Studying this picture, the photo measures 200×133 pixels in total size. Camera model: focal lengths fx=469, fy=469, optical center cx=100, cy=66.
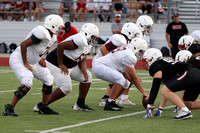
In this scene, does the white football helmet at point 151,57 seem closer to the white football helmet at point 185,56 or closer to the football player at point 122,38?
the white football helmet at point 185,56

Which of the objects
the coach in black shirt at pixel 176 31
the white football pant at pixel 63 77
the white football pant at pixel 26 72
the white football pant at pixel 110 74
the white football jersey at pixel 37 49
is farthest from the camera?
the coach in black shirt at pixel 176 31

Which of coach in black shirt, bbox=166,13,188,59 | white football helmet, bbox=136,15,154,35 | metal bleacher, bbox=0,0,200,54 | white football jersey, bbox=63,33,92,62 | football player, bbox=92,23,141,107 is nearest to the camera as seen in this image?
A: white football jersey, bbox=63,33,92,62

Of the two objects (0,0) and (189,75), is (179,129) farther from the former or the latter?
(0,0)

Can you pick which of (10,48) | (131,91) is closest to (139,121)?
(131,91)

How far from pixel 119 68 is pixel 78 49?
3.04 ft

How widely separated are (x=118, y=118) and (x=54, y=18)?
1892 mm

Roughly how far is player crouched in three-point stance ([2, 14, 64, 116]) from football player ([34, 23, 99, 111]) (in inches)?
9.0

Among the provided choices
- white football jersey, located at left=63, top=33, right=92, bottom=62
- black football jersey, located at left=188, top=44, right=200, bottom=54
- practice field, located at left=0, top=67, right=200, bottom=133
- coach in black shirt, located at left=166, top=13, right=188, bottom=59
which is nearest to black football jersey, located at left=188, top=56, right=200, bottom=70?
black football jersey, located at left=188, top=44, right=200, bottom=54

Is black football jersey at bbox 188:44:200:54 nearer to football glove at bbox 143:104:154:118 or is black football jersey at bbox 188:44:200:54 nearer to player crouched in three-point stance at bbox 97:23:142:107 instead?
player crouched in three-point stance at bbox 97:23:142:107

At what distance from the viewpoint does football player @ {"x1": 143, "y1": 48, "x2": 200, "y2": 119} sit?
707 cm

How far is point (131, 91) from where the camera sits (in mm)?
11117

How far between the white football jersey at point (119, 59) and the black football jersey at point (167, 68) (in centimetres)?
84

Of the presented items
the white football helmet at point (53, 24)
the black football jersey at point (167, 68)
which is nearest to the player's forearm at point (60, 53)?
the white football helmet at point (53, 24)

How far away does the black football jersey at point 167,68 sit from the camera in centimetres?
712
